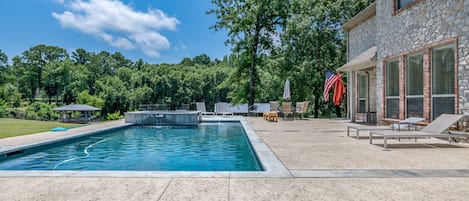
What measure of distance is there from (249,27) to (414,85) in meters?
13.5

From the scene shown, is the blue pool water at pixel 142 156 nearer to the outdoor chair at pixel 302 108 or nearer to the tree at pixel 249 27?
the outdoor chair at pixel 302 108

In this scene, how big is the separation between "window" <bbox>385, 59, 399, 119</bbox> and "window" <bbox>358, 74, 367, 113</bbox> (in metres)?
3.05

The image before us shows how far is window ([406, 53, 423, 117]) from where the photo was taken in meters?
8.71

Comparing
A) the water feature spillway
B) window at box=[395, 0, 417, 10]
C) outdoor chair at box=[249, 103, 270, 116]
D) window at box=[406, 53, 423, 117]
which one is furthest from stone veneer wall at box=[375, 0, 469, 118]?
outdoor chair at box=[249, 103, 270, 116]

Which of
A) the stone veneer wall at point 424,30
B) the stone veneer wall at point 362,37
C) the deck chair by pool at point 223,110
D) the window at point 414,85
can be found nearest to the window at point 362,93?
the stone veneer wall at point 362,37

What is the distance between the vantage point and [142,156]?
7.12 metres

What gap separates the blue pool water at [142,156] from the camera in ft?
19.6

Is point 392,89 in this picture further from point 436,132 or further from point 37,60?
point 37,60

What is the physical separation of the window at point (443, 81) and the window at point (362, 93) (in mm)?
5739

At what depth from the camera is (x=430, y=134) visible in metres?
6.36

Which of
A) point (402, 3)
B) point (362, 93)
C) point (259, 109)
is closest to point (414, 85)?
point (402, 3)

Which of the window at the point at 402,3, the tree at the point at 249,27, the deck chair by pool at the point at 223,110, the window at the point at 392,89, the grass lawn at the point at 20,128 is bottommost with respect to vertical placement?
the grass lawn at the point at 20,128

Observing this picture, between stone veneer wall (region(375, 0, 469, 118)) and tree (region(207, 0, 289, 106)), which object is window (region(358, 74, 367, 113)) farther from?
tree (region(207, 0, 289, 106))

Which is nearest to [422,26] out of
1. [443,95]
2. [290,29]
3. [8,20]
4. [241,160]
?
[443,95]
